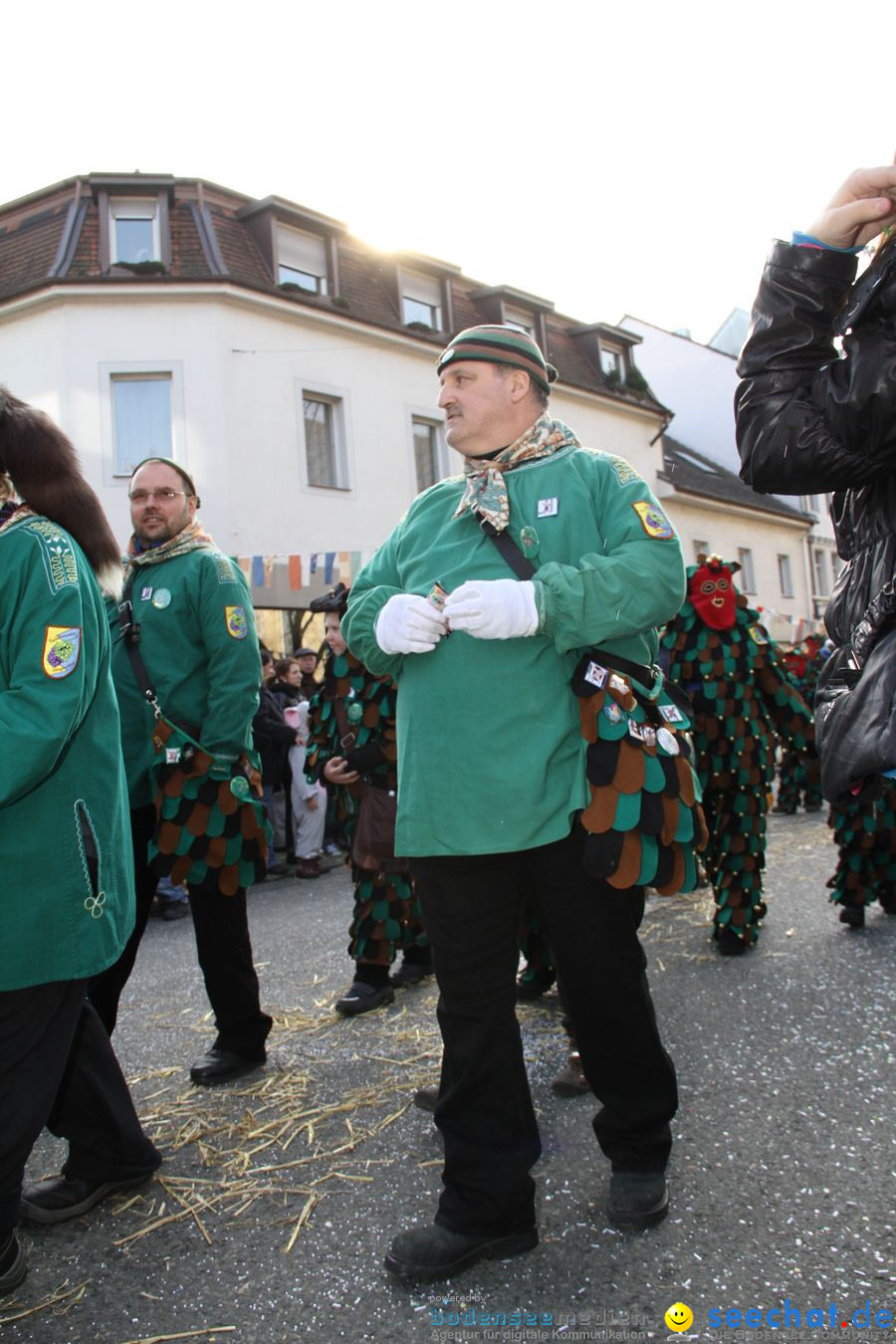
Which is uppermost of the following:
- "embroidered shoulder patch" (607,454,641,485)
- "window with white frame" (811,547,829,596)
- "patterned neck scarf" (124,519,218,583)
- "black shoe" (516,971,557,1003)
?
"window with white frame" (811,547,829,596)

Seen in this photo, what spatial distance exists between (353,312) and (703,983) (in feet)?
52.9

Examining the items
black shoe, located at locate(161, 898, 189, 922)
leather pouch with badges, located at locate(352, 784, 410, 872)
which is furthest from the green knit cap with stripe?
black shoe, located at locate(161, 898, 189, 922)

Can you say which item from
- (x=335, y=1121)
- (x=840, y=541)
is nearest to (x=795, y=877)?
(x=335, y=1121)

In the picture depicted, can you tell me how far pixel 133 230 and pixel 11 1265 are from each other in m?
17.6

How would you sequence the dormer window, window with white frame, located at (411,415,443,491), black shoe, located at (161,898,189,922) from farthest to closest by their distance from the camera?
the dormer window → window with white frame, located at (411,415,443,491) → black shoe, located at (161,898,189,922)

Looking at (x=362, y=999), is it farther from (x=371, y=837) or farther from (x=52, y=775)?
(x=52, y=775)

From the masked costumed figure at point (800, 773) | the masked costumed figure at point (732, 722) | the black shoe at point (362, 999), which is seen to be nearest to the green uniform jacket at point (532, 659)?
the black shoe at point (362, 999)

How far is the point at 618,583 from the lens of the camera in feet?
7.64

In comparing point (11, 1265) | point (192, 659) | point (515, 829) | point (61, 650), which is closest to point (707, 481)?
point (192, 659)

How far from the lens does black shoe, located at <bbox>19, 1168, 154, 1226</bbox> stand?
2.70m

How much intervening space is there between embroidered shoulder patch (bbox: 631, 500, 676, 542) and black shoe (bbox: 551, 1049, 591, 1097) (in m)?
1.73

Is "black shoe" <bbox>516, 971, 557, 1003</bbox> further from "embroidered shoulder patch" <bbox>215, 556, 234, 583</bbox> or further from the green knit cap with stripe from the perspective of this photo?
the green knit cap with stripe

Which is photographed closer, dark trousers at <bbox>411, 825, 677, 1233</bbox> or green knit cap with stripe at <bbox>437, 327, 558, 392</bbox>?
dark trousers at <bbox>411, 825, 677, 1233</bbox>

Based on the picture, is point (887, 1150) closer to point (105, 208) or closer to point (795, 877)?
point (795, 877)
